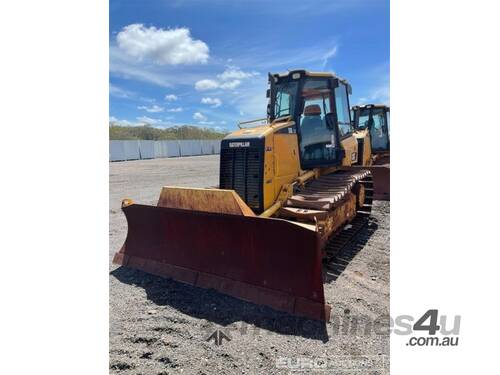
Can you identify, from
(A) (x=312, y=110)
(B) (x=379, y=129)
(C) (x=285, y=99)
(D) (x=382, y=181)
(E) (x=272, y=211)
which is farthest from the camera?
(B) (x=379, y=129)

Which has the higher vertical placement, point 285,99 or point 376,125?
point 376,125

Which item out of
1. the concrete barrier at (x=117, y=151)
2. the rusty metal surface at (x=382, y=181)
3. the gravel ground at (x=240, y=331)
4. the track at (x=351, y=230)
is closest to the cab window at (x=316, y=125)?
the track at (x=351, y=230)

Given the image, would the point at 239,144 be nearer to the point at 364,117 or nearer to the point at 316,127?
the point at 316,127

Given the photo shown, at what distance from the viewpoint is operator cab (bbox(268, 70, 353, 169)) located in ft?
15.8

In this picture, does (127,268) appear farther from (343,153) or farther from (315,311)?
(343,153)

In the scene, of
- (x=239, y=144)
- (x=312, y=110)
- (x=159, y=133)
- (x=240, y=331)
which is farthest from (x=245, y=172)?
(x=159, y=133)

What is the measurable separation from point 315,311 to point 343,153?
309 centimetres

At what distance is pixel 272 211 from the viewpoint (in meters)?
4.29

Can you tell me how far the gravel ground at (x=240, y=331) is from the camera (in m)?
2.60

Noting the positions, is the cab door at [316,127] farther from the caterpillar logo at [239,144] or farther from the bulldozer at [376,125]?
the bulldozer at [376,125]

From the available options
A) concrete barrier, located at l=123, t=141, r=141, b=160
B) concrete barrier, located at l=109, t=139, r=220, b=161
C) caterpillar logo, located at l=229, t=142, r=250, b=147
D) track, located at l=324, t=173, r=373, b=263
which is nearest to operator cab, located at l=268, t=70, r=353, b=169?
caterpillar logo, located at l=229, t=142, r=250, b=147

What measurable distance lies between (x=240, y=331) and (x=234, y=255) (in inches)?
33.3

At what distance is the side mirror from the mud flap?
2434 mm

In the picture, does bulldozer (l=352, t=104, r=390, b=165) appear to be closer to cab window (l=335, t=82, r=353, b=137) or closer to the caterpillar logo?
cab window (l=335, t=82, r=353, b=137)
